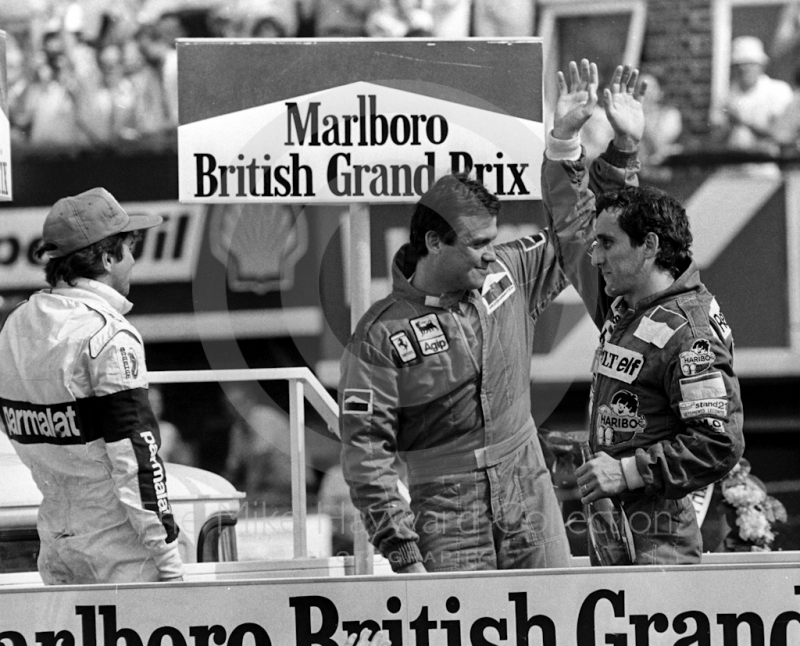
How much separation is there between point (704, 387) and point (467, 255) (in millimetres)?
587

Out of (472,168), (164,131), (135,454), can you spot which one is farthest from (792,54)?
(135,454)

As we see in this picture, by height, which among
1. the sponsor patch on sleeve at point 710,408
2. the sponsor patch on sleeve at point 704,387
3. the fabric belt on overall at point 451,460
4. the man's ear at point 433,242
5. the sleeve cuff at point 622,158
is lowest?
the fabric belt on overall at point 451,460

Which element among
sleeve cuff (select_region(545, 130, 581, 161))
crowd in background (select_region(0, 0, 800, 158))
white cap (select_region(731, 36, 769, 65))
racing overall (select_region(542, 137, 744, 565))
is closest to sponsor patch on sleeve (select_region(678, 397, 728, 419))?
racing overall (select_region(542, 137, 744, 565))

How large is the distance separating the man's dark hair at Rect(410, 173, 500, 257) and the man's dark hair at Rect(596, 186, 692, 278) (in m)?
0.30

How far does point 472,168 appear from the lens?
287cm

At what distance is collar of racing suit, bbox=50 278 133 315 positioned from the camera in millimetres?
2604

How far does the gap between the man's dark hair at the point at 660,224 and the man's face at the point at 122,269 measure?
103cm

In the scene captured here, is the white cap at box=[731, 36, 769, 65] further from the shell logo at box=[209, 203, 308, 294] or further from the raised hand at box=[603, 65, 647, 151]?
the raised hand at box=[603, 65, 647, 151]

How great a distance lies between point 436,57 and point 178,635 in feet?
4.57

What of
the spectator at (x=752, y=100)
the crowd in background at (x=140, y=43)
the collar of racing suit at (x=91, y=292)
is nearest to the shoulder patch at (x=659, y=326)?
the collar of racing suit at (x=91, y=292)

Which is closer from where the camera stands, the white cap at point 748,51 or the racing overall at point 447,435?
the racing overall at point 447,435

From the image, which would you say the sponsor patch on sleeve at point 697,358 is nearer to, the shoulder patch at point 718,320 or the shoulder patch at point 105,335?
the shoulder patch at point 718,320

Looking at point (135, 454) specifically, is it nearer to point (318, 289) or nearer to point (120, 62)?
point (318, 289)

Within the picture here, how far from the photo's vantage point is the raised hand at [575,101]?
2.79 m
